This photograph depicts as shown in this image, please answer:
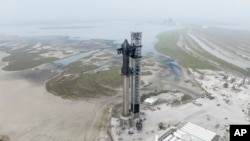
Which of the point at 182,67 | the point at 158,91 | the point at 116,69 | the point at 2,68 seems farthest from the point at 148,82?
the point at 2,68

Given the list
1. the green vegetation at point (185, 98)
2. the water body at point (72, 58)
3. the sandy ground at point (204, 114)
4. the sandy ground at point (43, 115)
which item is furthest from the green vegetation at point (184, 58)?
the sandy ground at point (43, 115)

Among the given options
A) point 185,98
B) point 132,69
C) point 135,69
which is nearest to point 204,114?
point 185,98

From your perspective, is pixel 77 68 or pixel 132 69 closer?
pixel 132 69

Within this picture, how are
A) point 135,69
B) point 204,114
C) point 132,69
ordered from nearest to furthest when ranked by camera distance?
point 132,69, point 135,69, point 204,114

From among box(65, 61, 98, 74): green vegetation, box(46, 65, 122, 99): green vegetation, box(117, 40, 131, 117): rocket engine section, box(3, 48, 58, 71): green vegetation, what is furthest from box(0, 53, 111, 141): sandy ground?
box(3, 48, 58, 71): green vegetation

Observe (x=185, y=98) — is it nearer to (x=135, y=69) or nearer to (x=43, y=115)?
(x=135, y=69)

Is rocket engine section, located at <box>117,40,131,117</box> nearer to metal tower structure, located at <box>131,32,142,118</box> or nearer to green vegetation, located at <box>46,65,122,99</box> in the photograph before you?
metal tower structure, located at <box>131,32,142,118</box>

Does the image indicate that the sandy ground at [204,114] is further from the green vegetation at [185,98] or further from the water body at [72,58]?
the water body at [72,58]
